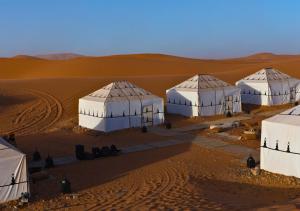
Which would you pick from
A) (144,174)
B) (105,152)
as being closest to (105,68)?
(105,152)

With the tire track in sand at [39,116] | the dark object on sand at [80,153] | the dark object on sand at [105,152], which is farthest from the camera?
the tire track in sand at [39,116]

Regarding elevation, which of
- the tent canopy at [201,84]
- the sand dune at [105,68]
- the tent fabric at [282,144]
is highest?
the sand dune at [105,68]

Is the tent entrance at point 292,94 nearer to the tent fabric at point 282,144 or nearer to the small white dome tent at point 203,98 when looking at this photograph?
the small white dome tent at point 203,98

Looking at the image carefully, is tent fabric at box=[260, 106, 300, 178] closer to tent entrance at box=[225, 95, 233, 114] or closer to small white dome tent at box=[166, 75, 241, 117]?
small white dome tent at box=[166, 75, 241, 117]

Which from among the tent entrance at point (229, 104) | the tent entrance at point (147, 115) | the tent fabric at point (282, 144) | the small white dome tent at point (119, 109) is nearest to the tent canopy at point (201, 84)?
the tent entrance at point (229, 104)

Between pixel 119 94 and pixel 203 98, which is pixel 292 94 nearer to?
pixel 203 98

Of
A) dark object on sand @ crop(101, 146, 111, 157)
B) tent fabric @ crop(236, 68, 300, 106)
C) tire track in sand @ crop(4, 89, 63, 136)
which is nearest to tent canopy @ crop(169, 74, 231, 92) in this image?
tent fabric @ crop(236, 68, 300, 106)
